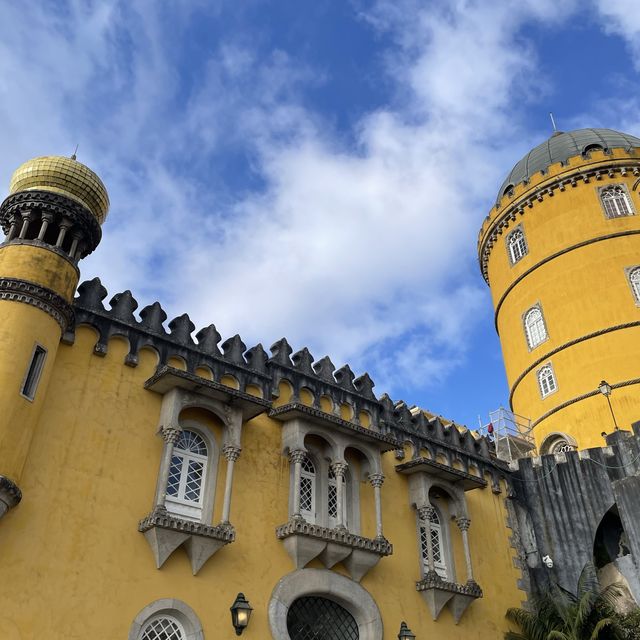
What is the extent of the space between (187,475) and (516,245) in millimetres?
17263

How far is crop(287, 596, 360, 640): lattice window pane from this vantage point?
1298 centimetres

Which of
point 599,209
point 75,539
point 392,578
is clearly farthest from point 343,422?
point 599,209

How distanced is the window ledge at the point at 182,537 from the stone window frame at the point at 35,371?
278 cm

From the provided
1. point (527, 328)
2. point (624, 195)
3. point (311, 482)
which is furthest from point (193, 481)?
point (624, 195)

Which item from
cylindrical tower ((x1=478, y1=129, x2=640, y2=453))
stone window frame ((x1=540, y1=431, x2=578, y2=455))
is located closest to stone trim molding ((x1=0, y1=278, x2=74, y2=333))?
stone window frame ((x1=540, y1=431, x2=578, y2=455))

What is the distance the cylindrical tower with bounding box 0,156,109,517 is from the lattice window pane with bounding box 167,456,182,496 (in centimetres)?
264

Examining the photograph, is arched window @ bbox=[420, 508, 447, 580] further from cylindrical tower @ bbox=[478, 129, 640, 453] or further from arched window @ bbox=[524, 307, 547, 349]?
arched window @ bbox=[524, 307, 547, 349]

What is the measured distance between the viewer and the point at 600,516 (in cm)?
1734

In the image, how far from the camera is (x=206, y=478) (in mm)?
12961

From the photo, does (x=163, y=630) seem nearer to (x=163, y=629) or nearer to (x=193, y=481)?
(x=163, y=629)

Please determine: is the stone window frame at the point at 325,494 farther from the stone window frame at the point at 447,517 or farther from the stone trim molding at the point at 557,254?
the stone trim molding at the point at 557,254

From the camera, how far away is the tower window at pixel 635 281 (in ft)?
72.6

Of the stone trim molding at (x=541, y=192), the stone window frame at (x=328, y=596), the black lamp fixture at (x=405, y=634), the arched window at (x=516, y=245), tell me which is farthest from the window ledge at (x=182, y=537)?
the stone trim molding at (x=541, y=192)

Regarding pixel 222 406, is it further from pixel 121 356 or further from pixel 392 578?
pixel 392 578
